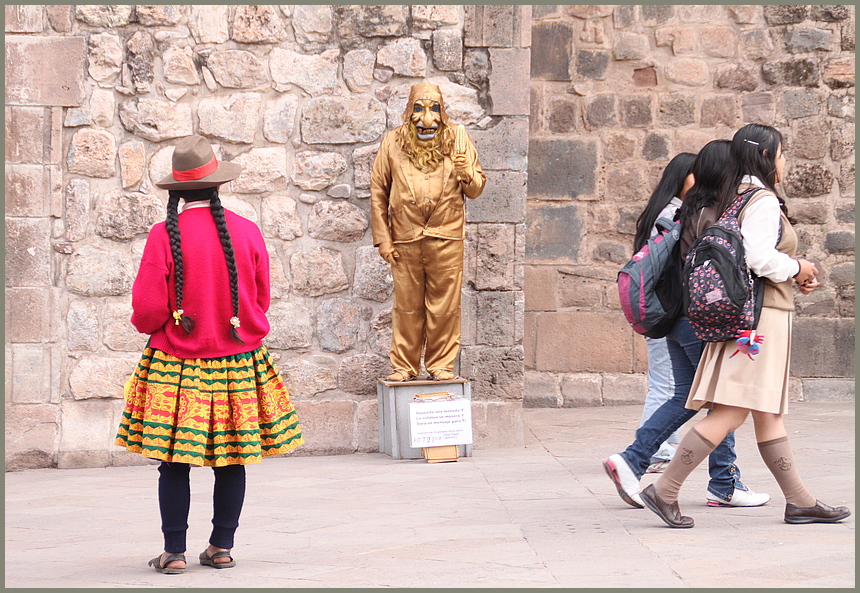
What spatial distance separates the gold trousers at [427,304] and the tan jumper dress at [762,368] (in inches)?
86.9

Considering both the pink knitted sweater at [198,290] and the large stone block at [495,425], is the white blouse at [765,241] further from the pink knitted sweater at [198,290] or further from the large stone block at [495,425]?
the large stone block at [495,425]

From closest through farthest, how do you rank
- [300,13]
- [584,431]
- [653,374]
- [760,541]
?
[760,541] < [653,374] < [300,13] < [584,431]

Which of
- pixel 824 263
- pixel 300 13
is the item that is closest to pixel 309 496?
pixel 300 13

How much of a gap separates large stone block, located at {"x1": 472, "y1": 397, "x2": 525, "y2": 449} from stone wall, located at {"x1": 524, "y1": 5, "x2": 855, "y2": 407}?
1.91m

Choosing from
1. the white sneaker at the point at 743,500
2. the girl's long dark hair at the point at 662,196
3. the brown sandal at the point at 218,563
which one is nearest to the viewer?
the brown sandal at the point at 218,563

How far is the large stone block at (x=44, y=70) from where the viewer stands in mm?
6152

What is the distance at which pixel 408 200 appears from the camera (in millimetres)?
6004

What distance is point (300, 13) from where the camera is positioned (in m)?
6.39

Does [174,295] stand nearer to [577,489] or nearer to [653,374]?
[577,489]

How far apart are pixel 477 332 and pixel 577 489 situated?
64.7 inches

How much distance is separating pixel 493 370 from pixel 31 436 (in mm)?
2777

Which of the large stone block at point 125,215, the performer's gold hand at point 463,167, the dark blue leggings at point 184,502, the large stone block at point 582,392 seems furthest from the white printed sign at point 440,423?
the large stone block at point 582,392

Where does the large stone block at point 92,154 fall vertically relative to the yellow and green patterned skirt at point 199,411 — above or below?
above

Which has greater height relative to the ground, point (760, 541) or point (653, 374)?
point (653, 374)
